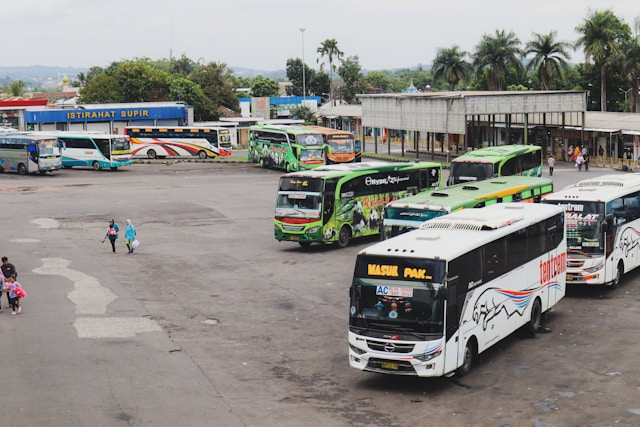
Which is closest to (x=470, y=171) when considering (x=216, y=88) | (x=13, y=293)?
(x=13, y=293)

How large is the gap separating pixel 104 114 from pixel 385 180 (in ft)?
210

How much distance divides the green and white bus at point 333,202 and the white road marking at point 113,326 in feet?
37.1

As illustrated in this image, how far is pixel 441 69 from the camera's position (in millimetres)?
113188

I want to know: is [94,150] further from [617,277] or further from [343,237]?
[617,277]

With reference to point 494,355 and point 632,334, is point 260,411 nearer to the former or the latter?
point 494,355

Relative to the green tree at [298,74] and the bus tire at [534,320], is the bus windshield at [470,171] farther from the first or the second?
the green tree at [298,74]

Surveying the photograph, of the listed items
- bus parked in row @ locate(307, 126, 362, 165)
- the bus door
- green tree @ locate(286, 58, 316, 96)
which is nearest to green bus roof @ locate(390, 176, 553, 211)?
the bus door

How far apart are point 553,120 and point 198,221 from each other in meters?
41.9

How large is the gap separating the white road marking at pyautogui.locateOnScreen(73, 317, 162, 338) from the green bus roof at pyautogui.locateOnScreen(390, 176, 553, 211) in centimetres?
854

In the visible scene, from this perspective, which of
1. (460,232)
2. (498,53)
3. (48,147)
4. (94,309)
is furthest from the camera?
(498,53)

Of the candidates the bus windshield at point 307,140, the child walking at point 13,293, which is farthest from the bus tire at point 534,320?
the bus windshield at point 307,140

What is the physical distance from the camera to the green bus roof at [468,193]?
27.6 m

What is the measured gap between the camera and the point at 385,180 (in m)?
36.7

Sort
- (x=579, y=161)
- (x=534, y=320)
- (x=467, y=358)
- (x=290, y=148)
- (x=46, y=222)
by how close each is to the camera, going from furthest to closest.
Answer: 1. (x=290, y=148)
2. (x=579, y=161)
3. (x=46, y=222)
4. (x=534, y=320)
5. (x=467, y=358)
